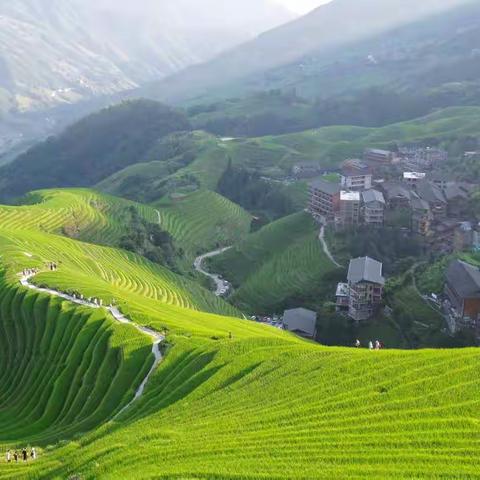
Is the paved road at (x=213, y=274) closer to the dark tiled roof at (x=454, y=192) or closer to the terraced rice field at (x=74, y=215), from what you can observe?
the terraced rice field at (x=74, y=215)

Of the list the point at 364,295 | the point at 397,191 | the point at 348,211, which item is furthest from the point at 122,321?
the point at 397,191

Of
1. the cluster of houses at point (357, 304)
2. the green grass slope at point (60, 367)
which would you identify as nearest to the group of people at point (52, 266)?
the green grass slope at point (60, 367)

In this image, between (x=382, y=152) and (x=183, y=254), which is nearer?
(x=183, y=254)

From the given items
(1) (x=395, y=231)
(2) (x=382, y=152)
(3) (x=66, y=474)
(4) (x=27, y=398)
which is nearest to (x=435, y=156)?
(2) (x=382, y=152)

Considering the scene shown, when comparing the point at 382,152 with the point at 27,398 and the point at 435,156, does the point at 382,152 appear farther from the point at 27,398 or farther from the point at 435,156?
the point at 27,398

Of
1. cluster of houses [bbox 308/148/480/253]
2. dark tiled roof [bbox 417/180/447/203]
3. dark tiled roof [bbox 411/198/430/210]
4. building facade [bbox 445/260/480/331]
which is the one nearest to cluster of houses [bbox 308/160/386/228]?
cluster of houses [bbox 308/148/480/253]

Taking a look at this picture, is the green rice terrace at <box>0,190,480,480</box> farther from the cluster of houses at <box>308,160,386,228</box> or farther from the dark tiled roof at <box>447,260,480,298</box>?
the cluster of houses at <box>308,160,386,228</box>

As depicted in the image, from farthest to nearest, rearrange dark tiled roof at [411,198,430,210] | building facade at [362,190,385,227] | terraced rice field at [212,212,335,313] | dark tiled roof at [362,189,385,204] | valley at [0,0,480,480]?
dark tiled roof at [362,189,385,204]
building facade at [362,190,385,227]
dark tiled roof at [411,198,430,210]
terraced rice field at [212,212,335,313]
valley at [0,0,480,480]
